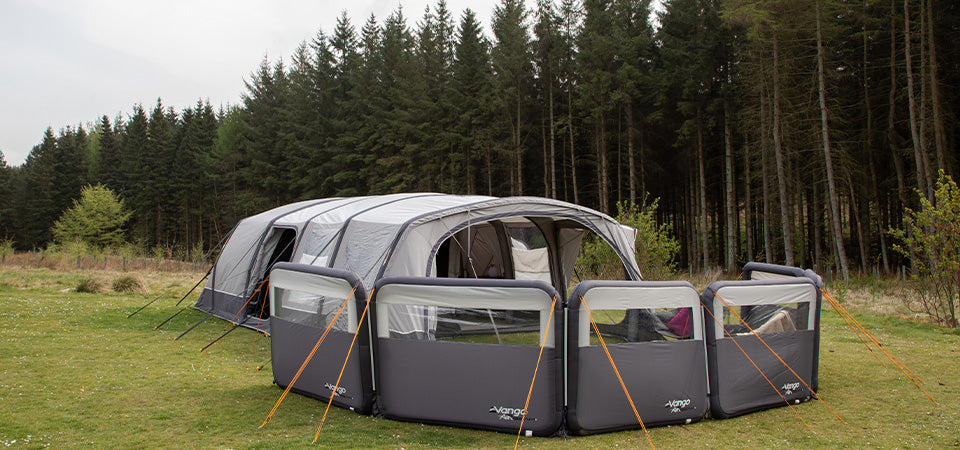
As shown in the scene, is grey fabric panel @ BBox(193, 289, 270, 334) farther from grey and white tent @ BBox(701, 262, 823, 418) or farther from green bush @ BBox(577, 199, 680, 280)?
green bush @ BBox(577, 199, 680, 280)

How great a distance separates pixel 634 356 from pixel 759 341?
1286mm

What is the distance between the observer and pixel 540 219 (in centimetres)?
893

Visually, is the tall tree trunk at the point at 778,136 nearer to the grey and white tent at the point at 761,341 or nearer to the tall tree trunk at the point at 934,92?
the tall tree trunk at the point at 934,92

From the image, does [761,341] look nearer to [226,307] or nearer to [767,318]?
[767,318]

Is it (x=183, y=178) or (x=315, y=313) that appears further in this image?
(x=183, y=178)

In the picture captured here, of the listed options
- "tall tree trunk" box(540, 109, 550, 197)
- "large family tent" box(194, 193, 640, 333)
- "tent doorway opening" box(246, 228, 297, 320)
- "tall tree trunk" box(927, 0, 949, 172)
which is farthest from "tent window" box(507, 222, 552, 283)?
"tall tree trunk" box(540, 109, 550, 197)

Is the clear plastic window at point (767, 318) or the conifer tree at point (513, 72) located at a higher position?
the conifer tree at point (513, 72)

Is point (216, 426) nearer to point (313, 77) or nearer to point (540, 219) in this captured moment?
point (540, 219)

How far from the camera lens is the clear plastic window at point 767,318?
451cm

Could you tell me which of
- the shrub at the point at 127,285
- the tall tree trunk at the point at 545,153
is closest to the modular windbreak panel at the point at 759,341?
the shrub at the point at 127,285

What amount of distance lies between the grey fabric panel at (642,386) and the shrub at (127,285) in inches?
438

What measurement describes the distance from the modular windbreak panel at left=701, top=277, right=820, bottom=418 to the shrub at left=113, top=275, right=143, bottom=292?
11.7 meters

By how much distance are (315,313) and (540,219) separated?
4.90m

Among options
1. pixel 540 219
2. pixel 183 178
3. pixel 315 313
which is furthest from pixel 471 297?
pixel 183 178
